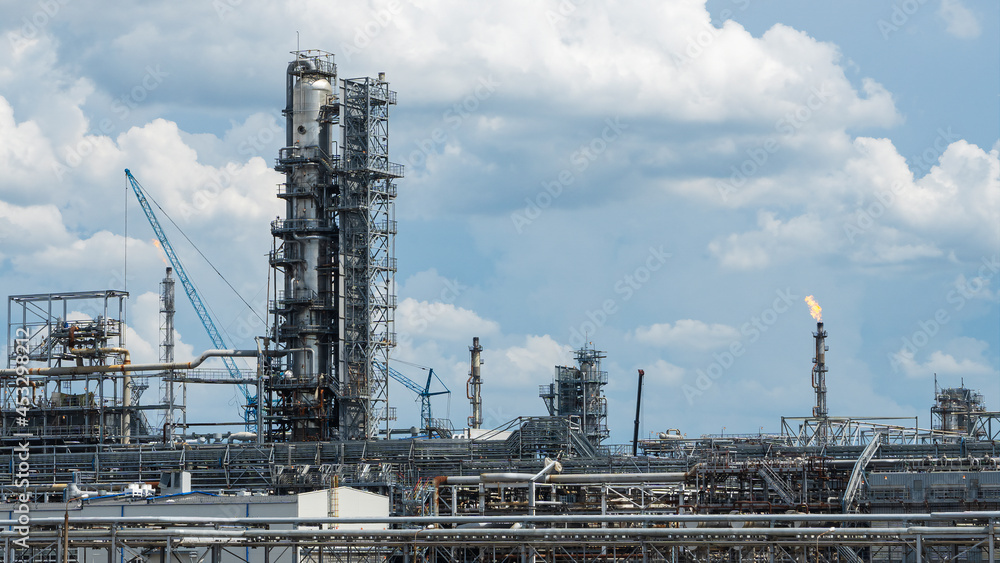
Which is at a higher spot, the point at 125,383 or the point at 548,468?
the point at 125,383

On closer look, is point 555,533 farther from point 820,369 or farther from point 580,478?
point 820,369

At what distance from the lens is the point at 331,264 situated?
94.8 metres

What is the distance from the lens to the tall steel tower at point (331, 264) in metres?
92.8

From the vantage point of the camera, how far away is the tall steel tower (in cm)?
9275

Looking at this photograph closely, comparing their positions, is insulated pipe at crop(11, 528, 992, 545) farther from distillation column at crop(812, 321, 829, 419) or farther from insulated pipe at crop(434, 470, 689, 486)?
distillation column at crop(812, 321, 829, 419)

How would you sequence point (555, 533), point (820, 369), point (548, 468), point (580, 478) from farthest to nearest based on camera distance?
point (820, 369)
point (548, 468)
point (580, 478)
point (555, 533)

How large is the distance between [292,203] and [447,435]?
2017cm

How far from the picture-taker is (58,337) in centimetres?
9300

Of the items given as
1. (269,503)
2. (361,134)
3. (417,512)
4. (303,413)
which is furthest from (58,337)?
(269,503)

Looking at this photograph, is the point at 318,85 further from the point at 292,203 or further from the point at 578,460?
the point at 578,460

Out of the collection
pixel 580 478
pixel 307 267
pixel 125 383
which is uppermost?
pixel 307 267

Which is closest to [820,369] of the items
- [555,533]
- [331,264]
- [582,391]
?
[582,391]

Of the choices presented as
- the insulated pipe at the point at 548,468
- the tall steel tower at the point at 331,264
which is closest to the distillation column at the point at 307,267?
the tall steel tower at the point at 331,264

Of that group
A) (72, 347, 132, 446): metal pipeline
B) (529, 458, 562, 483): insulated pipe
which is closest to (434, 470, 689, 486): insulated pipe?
(529, 458, 562, 483): insulated pipe
